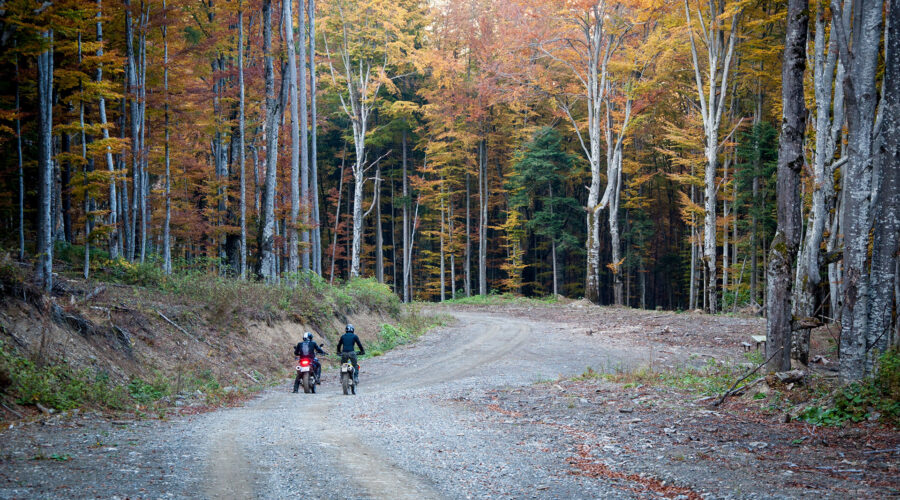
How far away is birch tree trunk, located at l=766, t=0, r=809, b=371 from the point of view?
9.80 meters

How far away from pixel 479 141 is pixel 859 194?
3349cm

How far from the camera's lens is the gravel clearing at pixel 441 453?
557 cm

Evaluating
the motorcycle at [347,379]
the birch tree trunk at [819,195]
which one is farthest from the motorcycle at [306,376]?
the birch tree trunk at [819,195]

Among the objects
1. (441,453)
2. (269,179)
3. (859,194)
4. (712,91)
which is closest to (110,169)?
(269,179)

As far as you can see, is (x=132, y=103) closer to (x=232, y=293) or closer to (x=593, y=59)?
(x=232, y=293)

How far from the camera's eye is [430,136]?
4144 centimetres

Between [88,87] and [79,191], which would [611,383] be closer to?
[79,191]

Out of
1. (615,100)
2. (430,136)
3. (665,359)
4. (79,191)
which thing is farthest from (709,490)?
(430,136)

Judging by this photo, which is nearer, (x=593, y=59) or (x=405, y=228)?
(x=593, y=59)

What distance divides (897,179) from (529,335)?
48.9 ft

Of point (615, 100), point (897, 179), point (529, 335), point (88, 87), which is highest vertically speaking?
point (615, 100)

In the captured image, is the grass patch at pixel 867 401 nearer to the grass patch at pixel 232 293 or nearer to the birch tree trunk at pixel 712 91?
the grass patch at pixel 232 293

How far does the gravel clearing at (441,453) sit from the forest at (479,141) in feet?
11.3

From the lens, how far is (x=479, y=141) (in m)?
41.5
